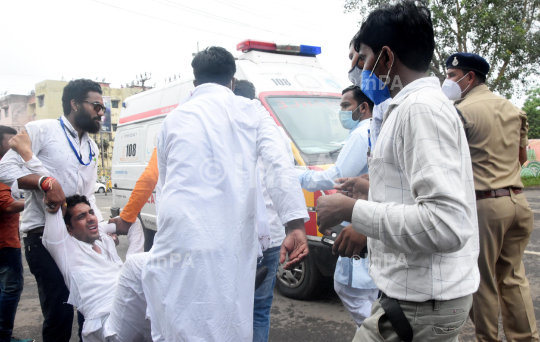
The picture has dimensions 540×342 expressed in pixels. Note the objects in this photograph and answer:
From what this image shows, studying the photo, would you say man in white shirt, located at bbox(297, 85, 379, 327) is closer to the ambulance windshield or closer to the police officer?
the police officer

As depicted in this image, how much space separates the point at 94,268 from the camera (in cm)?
261

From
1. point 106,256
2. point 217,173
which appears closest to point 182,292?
point 217,173

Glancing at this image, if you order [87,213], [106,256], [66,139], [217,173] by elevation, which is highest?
[66,139]

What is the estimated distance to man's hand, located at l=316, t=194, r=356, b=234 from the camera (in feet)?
4.11

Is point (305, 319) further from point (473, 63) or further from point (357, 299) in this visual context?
point (473, 63)

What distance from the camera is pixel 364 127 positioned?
262cm

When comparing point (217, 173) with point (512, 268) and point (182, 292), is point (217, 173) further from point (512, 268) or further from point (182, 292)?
point (512, 268)

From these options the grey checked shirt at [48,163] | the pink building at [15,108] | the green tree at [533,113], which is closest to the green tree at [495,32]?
the grey checked shirt at [48,163]

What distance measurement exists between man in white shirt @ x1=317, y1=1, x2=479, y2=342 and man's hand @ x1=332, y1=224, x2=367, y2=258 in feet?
0.40

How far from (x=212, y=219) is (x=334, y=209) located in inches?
24.9

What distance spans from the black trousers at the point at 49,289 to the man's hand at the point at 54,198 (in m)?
0.32

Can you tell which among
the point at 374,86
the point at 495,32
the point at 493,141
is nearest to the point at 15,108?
the point at 495,32

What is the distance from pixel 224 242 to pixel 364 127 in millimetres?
1358

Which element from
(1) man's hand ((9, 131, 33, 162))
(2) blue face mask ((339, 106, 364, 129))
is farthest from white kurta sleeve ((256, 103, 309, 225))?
(1) man's hand ((9, 131, 33, 162))
